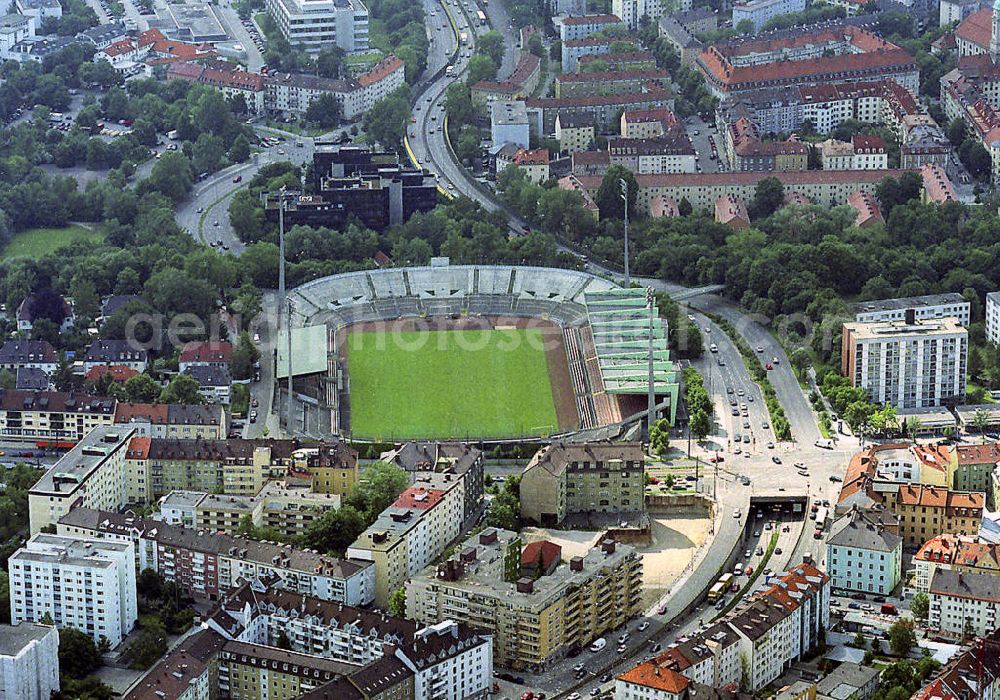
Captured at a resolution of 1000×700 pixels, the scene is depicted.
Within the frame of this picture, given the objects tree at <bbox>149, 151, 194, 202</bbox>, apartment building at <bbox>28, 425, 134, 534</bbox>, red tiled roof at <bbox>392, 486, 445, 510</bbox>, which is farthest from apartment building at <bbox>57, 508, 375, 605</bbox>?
tree at <bbox>149, 151, 194, 202</bbox>

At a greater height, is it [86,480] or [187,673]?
[86,480]

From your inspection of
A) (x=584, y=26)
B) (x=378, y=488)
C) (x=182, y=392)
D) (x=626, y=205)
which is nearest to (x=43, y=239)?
(x=182, y=392)

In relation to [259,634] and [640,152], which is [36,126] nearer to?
[640,152]

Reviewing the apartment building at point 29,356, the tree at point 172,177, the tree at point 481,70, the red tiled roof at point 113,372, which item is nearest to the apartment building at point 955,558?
the red tiled roof at point 113,372

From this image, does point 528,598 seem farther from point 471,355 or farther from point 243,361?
point 471,355

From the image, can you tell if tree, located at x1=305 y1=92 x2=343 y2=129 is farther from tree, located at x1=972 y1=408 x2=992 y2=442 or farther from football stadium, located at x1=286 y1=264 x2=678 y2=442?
tree, located at x1=972 y1=408 x2=992 y2=442

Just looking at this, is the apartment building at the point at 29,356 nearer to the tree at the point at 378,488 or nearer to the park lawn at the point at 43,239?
the park lawn at the point at 43,239
